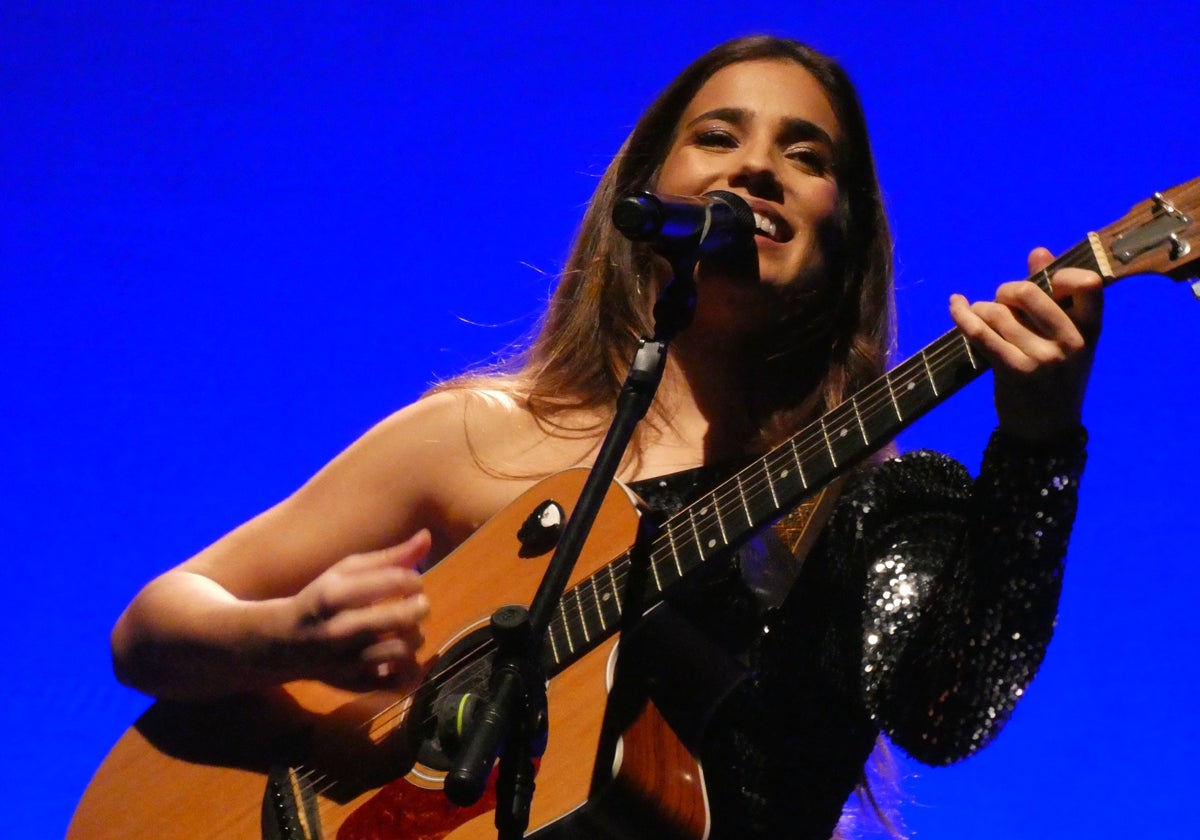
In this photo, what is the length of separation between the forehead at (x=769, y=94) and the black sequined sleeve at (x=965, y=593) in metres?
0.74

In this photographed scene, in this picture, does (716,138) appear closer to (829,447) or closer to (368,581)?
(829,447)

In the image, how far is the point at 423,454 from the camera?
92.1 inches

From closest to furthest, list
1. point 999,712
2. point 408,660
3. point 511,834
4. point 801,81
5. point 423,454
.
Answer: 1. point 511,834
2. point 999,712
3. point 408,660
4. point 423,454
5. point 801,81

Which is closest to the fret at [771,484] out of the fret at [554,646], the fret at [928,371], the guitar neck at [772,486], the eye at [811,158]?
the guitar neck at [772,486]

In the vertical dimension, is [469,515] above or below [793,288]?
A: below

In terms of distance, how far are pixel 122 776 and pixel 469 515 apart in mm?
699

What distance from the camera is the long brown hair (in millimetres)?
2430

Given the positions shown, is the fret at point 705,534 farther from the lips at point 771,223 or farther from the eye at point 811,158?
the eye at point 811,158

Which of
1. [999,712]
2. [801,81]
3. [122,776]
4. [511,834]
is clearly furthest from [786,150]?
[122,776]

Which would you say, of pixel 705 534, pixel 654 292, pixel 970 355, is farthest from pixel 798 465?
pixel 654 292

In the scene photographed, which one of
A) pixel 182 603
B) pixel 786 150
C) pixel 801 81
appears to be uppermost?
pixel 801 81

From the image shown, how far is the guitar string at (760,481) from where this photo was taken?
5.77 feet

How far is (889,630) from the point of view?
2021 millimetres

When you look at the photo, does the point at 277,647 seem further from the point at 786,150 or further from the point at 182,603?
the point at 786,150
